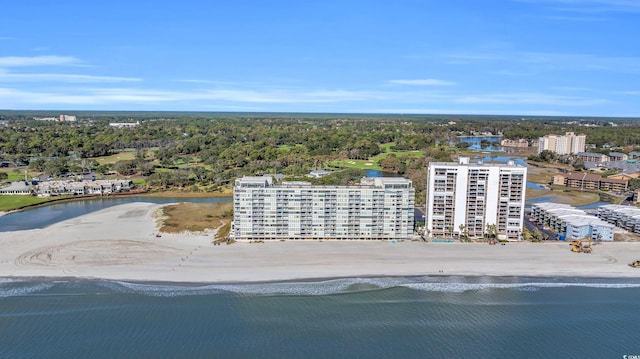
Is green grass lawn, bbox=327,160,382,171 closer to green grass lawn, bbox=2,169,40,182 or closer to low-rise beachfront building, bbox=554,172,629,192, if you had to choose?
low-rise beachfront building, bbox=554,172,629,192

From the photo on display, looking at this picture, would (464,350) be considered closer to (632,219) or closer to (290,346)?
(290,346)

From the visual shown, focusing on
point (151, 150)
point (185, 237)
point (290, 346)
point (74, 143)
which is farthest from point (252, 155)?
point (290, 346)

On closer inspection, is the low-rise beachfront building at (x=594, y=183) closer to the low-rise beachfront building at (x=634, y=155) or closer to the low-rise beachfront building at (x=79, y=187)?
the low-rise beachfront building at (x=634, y=155)

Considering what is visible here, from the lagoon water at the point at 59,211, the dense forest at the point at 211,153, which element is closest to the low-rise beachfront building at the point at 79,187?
the lagoon water at the point at 59,211

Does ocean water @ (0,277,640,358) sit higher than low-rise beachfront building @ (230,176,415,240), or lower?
lower

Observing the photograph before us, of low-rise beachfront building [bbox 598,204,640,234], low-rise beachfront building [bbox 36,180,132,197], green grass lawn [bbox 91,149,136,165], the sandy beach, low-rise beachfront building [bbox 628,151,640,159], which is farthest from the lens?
low-rise beachfront building [bbox 628,151,640,159]

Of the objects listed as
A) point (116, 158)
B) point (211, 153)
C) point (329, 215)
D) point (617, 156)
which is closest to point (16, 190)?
point (116, 158)

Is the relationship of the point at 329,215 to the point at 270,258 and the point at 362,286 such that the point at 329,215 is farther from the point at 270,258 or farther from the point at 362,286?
the point at 362,286

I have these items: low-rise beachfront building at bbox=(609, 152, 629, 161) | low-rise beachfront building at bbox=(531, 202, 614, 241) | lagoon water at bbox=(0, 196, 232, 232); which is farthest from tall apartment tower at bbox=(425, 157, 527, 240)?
low-rise beachfront building at bbox=(609, 152, 629, 161)
